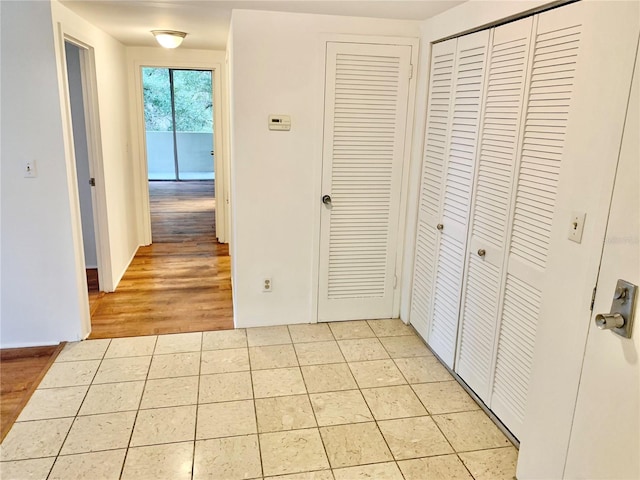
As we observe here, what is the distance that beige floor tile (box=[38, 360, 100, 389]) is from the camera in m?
2.51

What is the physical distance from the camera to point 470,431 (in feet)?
7.29

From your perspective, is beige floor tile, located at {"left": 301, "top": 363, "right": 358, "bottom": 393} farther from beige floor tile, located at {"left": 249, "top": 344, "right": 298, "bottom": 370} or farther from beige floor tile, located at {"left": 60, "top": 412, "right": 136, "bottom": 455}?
beige floor tile, located at {"left": 60, "top": 412, "right": 136, "bottom": 455}

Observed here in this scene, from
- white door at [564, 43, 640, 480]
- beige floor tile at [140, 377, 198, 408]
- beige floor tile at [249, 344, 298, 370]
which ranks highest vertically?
white door at [564, 43, 640, 480]

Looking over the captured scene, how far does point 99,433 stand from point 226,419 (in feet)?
1.88

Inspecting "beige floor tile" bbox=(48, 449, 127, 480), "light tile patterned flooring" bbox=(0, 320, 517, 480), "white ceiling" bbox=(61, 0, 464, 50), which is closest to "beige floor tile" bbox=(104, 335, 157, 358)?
"light tile patterned flooring" bbox=(0, 320, 517, 480)

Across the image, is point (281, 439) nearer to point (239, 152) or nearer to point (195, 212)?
point (239, 152)

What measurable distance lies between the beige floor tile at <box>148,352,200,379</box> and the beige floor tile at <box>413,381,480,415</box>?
4.16ft

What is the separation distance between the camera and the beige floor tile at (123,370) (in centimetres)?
257

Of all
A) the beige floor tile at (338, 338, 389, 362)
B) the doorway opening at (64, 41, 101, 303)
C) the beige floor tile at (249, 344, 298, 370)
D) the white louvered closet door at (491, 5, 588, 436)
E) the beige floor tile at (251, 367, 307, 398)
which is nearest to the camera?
the white louvered closet door at (491, 5, 588, 436)

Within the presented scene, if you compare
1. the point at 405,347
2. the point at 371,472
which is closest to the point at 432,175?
the point at 405,347

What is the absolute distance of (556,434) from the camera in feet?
5.54

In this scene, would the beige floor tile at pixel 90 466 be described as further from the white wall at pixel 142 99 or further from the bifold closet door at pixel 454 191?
the white wall at pixel 142 99

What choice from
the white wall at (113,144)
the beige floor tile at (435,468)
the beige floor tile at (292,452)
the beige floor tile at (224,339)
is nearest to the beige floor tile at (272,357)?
the beige floor tile at (224,339)

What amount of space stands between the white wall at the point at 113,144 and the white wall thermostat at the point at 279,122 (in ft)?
3.90
